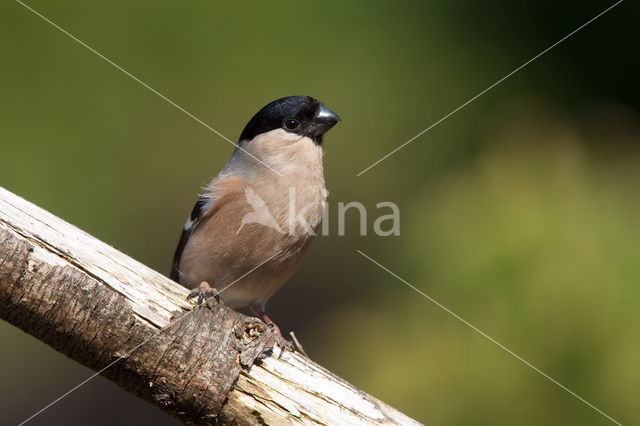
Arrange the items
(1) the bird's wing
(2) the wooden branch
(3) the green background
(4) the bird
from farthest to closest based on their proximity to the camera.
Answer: (1) the bird's wing < (4) the bird < (3) the green background < (2) the wooden branch

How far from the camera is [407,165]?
543 centimetres

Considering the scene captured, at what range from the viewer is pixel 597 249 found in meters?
3.68

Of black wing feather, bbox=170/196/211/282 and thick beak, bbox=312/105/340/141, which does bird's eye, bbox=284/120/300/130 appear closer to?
thick beak, bbox=312/105/340/141

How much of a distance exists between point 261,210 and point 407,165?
5.10 ft

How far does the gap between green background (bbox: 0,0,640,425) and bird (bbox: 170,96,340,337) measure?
47 cm

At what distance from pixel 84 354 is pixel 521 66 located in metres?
3.93

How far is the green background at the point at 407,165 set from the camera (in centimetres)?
370

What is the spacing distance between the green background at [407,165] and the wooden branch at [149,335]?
3.03 feet

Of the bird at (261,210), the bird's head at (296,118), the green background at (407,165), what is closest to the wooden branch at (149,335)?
the green background at (407,165)

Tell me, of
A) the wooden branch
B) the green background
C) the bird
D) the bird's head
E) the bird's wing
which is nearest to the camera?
the wooden branch

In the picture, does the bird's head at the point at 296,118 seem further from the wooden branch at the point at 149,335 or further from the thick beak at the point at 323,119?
the wooden branch at the point at 149,335

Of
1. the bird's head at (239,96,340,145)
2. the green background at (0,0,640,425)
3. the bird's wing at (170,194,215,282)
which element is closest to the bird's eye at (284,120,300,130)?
the bird's head at (239,96,340,145)

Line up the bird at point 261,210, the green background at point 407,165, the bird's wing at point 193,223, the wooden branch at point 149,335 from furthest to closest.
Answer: the bird's wing at point 193,223 → the bird at point 261,210 → the green background at point 407,165 → the wooden branch at point 149,335

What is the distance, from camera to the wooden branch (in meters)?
2.73
